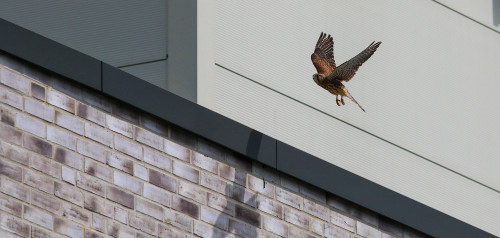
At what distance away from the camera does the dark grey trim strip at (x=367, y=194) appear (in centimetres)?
1321

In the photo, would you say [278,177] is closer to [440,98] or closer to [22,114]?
[22,114]

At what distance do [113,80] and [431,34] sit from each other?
6317mm

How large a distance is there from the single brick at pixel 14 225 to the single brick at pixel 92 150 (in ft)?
2.75

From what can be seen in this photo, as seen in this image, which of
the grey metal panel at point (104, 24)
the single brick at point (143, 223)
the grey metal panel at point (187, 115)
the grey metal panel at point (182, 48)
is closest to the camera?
the single brick at point (143, 223)

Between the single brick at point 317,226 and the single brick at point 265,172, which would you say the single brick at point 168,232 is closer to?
the single brick at point 265,172

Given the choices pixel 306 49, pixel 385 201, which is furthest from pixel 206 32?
pixel 385 201

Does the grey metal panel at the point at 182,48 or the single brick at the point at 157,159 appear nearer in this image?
the single brick at the point at 157,159

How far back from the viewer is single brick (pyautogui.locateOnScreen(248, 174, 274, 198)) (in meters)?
12.9

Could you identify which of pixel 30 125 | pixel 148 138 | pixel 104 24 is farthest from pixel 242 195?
pixel 104 24

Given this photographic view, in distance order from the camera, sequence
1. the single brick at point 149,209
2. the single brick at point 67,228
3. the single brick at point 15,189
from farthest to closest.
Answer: the single brick at point 149,209, the single brick at point 67,228, the single brick at point 15,189

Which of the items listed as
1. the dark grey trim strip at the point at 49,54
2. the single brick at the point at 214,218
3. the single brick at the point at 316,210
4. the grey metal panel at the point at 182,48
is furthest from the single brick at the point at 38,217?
the grey metal panel at the point at 182,48

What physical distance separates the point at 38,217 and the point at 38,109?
2.69 ft

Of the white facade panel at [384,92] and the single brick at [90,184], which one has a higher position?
the white facade panel at [384,92]

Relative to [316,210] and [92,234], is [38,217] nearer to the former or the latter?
[92,234]
